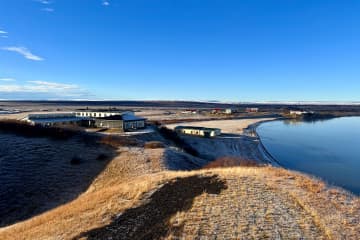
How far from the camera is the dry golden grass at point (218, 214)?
353 inches

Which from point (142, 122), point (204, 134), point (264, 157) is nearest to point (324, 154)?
point (264, 157)

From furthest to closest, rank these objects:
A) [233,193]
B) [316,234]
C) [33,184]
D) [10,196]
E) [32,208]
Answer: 1. [33,184]
2. [10,196]
3. [32,208]
4. [233,193]
5. [316,234]

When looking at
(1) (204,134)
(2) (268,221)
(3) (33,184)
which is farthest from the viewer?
(1) (204,134)

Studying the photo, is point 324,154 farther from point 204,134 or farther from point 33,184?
point 33,184

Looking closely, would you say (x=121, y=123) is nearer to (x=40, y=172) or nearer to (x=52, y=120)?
(x=52, y=120)

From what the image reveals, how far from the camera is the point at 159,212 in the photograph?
33.6ft

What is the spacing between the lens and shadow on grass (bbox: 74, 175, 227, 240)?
8883 mm

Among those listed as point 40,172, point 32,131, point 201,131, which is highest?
point 32,131

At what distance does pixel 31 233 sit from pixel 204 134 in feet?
165

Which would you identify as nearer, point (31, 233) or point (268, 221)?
point (268, 221)

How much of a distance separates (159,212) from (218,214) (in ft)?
7.16

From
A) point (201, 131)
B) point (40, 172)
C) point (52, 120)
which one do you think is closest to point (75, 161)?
point (40, 172)

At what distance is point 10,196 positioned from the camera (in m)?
18.5

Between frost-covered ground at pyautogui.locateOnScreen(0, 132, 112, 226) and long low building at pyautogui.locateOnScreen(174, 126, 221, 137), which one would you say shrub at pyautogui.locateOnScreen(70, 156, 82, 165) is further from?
long low building at pyautogui.locateOnScreen(174, 126, 221, 137)
